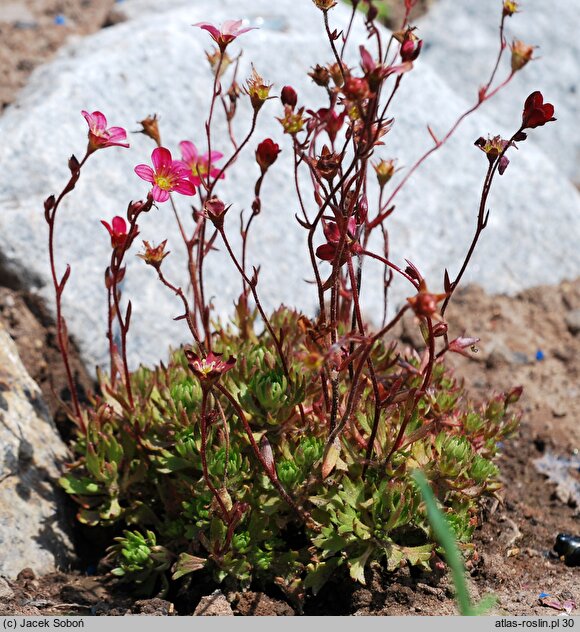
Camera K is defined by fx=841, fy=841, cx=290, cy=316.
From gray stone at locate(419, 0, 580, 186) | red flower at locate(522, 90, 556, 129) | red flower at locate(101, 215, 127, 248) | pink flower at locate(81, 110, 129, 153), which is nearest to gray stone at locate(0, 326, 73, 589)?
red flower at locate(101, 215, 127, 248)

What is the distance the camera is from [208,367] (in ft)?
7.61

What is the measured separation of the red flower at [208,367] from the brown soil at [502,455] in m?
0.91

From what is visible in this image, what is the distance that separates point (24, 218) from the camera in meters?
3.73

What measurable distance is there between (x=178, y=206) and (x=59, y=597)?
2025 mm

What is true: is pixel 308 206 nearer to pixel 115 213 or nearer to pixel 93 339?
pixel 115 213

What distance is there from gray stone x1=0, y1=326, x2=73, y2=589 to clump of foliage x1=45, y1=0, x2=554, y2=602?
0.14 metres

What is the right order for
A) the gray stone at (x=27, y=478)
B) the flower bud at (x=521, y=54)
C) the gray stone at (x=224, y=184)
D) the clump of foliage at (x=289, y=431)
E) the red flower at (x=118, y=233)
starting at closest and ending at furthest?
the clump of foliage at (x=289, y=431) < the flower bud at (x=521, y=54) < the red flower at (x=118, y=233) < the gray stone at (x=27, y=478) < the gray stone at (x=224, y=184)

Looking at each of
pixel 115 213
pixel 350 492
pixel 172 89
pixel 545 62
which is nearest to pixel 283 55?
pixel 172 89

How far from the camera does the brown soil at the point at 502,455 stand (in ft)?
9.19

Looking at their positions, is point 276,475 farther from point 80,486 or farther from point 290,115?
point 290,115

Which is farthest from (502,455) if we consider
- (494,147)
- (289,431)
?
(494,147)

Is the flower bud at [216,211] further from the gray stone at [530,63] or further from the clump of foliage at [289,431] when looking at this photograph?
the gray stone at [530,63]

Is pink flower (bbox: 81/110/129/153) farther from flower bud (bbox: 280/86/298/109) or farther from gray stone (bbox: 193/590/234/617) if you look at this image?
gray stone (bbox: 193/590/234/617)

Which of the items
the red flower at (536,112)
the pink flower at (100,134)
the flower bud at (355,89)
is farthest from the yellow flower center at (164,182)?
the red flower at (536,112)
